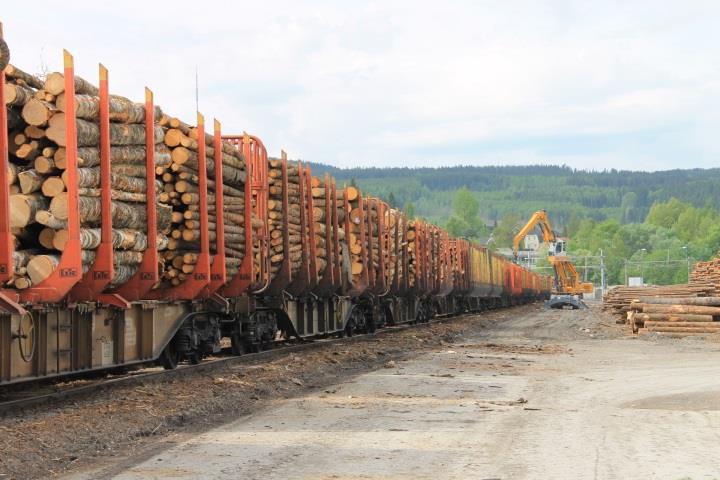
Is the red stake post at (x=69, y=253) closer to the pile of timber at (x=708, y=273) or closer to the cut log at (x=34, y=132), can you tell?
the cut log at (x=34, y=132)

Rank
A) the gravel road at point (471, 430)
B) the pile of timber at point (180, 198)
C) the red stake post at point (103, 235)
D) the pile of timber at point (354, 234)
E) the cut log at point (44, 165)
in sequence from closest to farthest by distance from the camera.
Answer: the gravel road at point (471, 430) → the cut log at point (44, 165) → the red stake post at point (103, 235) → the pile of timber at point (180, 198) → the pile of timber at point (354, 234)

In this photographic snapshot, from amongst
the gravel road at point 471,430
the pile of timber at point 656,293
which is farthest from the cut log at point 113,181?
the pile of timber at point 656,293

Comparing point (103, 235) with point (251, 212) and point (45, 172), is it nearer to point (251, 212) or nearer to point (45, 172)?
point (45, 172)

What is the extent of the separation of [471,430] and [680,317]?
18.8 m

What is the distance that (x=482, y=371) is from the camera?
15922 millimetres

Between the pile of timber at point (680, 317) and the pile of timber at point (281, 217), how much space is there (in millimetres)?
11745

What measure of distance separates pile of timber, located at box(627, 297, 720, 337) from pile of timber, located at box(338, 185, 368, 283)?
27.1 feet

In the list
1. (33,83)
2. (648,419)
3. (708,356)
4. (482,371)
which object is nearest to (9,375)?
(33,83)

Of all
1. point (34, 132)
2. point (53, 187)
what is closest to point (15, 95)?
point (34, 132)

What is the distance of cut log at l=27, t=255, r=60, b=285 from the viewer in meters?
10.2

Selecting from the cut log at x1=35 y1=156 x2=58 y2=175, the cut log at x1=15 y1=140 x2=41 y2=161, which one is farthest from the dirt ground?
the cut log at x1=15 y1=140 x2=41 y2=161

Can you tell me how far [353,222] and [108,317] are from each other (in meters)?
12.6

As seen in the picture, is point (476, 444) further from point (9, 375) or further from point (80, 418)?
point (9, 375)

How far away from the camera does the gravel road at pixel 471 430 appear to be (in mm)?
7734
